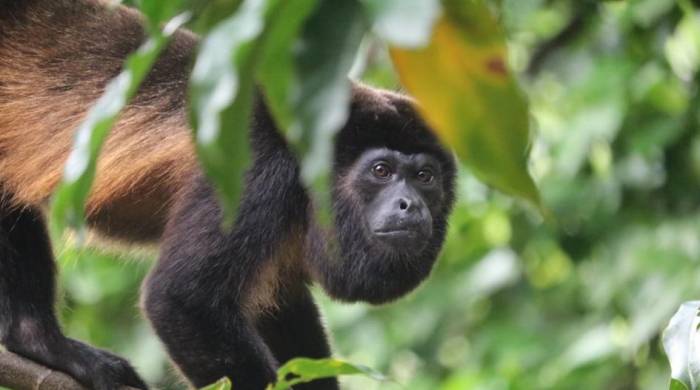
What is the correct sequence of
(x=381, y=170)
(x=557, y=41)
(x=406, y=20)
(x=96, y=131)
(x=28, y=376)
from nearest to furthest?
(x=406, y=20)
(x=96, y=131)
(x=28, y=376)
(x=381, y=170)
(x=557, y=41)

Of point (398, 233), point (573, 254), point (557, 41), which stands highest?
point (557, 41)

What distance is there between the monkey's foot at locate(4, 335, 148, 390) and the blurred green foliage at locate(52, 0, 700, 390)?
52 cm

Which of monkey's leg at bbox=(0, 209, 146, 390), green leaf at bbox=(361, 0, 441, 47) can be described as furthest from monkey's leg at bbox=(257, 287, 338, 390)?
green leaf at bbox=(361, 0, 441, 47)

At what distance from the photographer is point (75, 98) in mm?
3648

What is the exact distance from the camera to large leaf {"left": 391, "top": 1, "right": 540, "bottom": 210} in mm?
1139

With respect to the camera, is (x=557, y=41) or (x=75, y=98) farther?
(x=557, y=41)

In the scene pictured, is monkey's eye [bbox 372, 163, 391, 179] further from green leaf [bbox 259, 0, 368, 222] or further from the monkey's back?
green leaf [bbox 259, 0, 368, 222]

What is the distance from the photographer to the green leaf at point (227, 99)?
43.6 inches

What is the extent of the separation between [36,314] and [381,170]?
1.19 m

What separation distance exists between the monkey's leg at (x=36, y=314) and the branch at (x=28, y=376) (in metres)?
0.11

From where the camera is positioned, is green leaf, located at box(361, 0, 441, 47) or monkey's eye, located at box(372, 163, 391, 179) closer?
green leaf, located at box(361, 0, 441, 47)

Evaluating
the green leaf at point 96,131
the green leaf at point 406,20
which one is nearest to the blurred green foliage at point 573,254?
the green leaf at point 96,131

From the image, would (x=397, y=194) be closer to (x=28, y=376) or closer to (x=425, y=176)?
(x=425, y=176)

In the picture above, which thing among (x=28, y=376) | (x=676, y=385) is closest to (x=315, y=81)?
(x=676, y=385)
